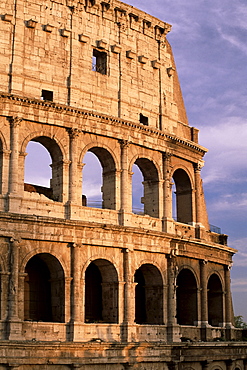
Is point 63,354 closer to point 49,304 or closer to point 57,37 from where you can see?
point 49,304

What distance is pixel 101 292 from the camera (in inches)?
1200

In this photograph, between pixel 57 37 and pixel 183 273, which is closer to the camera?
pixel 57 37

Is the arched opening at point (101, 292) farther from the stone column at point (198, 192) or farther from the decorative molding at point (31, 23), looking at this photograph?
the decorative molding at point (31, 23)

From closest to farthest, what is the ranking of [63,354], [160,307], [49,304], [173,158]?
1. [63,354]
2. [49,304]
3. [160,307]
4. [173,158]

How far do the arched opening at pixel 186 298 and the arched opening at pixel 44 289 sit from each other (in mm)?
7458

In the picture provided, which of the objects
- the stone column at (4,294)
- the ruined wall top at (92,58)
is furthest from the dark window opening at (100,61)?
the stone column at (4,294)

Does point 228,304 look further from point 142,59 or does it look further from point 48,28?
point 48,28

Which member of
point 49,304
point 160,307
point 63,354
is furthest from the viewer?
point 160,307

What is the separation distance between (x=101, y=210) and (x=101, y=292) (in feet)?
12.0

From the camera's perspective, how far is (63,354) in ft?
87.4

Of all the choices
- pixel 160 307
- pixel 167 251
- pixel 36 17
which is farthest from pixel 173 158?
pixel 36 17

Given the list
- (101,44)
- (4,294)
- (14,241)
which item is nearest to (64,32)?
(101,44)

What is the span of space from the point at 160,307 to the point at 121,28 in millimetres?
12757

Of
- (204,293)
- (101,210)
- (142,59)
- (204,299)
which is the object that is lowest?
(204,299)
